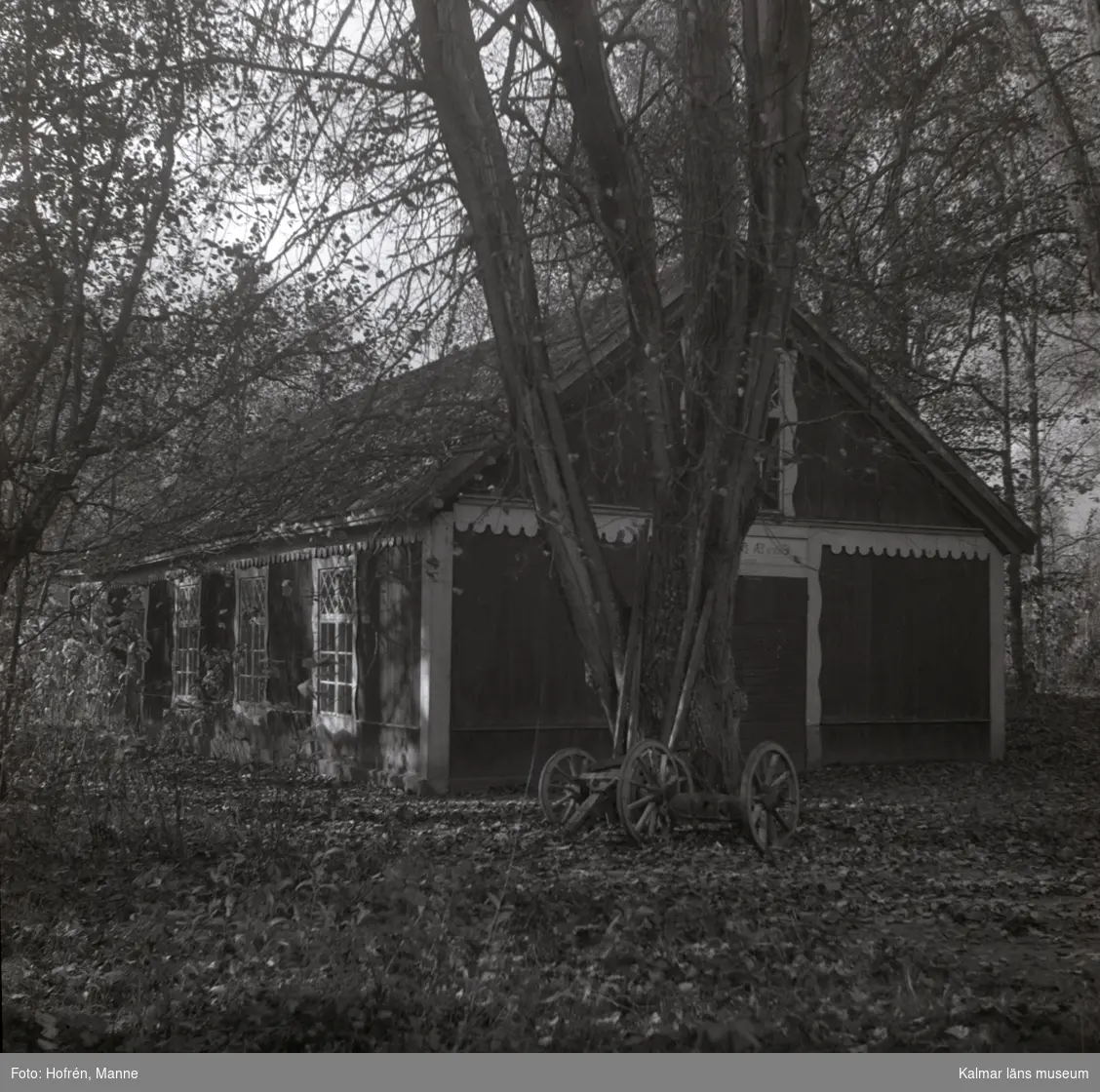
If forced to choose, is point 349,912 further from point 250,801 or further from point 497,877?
point 250,801

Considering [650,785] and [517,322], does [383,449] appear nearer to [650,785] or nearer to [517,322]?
[517,322]

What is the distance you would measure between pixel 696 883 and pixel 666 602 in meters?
2.60

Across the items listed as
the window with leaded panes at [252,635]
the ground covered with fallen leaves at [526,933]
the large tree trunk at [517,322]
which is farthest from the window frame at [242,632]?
the large tree trunk at [517,322]

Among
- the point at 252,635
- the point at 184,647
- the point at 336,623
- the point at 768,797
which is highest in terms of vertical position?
the point at 336,623

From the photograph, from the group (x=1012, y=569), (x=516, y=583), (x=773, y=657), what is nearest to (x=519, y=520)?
(x=516, y=583)

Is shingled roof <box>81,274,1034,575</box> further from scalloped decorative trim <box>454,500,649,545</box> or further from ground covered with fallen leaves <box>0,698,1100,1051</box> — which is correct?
ground covered with fallen leaves <box>0,698,1100,1051</box>

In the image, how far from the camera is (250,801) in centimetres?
1255

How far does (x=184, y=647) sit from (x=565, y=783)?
12.2m

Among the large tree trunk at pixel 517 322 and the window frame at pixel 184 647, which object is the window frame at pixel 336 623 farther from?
the large tree trunk at pixel 517 322

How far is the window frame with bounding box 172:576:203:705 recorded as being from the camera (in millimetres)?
20234

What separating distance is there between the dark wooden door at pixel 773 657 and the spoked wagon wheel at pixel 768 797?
571cm

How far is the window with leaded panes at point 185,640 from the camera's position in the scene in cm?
2050

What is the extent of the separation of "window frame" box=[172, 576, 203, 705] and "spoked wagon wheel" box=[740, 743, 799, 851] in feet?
37.4

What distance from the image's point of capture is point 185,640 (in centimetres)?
2102
